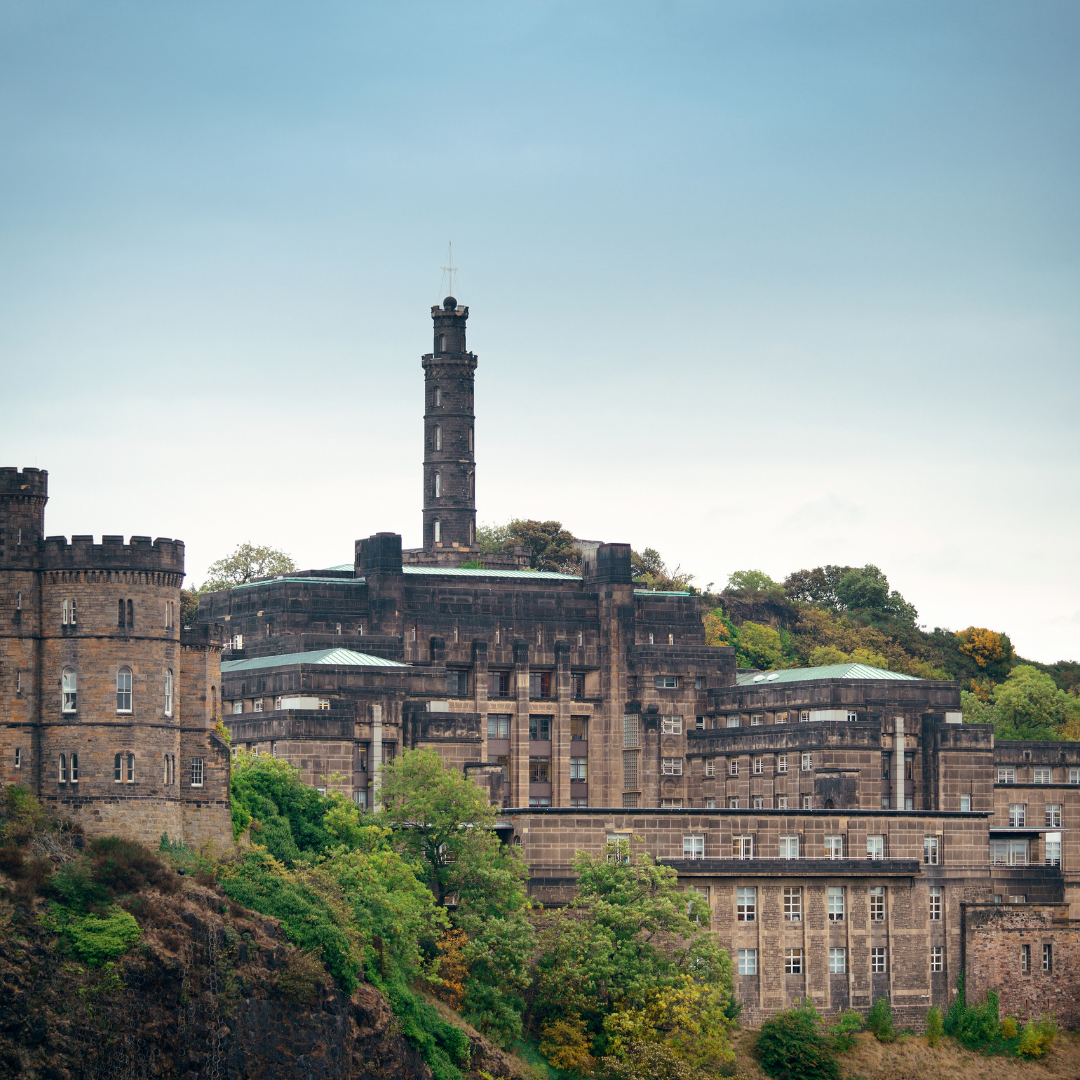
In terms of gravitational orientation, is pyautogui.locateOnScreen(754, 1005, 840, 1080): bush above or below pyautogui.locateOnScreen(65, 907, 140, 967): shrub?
below

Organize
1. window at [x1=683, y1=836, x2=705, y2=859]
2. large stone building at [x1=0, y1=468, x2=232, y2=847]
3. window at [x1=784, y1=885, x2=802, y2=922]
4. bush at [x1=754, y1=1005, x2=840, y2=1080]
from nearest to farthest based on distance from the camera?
1. large stone building at [x1=0, y1=468, x2=232, y2=847]
2. bush at [x1=754, y1=1005, x2=840, y2=1080]
3. window at [x1=683, y1=836, x2=705, y2=859]
4. window at [x1=784, y1=885, x2=802, y2=922]

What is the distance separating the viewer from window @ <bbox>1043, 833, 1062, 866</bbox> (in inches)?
6230

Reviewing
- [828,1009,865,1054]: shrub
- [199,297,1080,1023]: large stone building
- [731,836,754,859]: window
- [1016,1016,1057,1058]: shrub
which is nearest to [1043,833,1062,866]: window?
[199,297,1080,1023]: large stone building

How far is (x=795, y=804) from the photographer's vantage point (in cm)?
15425

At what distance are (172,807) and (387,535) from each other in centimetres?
5185

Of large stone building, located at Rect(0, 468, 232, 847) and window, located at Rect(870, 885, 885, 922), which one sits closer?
large stone building, located at Rect(0, 468, 232, 847)

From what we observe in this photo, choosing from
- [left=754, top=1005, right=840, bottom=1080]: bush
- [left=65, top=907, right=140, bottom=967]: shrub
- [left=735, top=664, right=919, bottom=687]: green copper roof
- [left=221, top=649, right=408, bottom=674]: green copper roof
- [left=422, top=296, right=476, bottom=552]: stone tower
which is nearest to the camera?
[left=65, top=907, right=140, bottom=967]: shrub

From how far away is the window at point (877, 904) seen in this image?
437ft

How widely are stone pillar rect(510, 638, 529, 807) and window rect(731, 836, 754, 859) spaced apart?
27.4m

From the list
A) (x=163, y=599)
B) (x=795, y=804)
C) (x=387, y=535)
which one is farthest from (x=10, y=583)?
(x=795, y=804)

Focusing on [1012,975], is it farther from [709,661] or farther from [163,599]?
[163,599]

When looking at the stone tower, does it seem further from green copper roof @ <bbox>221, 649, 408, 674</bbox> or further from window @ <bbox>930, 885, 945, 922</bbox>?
window @ <bbox>930, 885, 945, 922</bbox>

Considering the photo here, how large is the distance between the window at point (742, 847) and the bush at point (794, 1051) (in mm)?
9002

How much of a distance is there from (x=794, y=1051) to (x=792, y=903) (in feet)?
28.7
